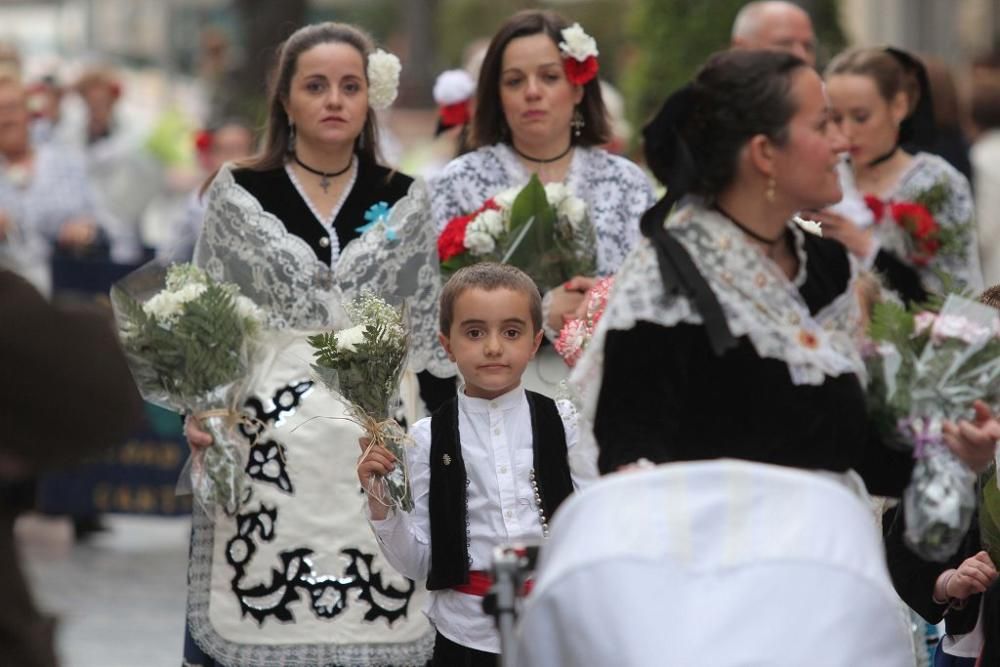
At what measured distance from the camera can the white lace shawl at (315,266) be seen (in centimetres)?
666

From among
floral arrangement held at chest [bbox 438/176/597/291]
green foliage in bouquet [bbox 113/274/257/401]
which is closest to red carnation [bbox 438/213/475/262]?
floral arrangement held at chest [bbox 438/176/597/291]

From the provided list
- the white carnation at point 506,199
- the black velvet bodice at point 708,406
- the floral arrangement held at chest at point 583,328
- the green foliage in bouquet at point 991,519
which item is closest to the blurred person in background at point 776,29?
the white carnation at point 506,199

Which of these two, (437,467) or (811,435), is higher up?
(811,435)

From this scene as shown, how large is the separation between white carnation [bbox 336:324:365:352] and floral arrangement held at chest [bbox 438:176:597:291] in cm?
103

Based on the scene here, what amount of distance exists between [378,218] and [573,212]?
2.11 feet

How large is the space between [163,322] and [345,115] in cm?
104

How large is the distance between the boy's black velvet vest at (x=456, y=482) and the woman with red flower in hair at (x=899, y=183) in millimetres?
2201

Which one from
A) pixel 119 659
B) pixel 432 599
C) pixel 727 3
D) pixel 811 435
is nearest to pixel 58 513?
pixel 119 659

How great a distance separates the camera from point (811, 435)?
4.50 m

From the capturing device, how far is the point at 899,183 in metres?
8.10

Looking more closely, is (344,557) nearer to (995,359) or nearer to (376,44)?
(376,44)

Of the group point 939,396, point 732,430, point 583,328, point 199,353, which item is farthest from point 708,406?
point 199,353

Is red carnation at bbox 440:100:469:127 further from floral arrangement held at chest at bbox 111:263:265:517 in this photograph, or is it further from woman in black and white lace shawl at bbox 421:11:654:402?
floral arrangement held at chest at bbox 111:263:265:517

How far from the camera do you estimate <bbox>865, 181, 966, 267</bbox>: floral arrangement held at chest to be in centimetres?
769
